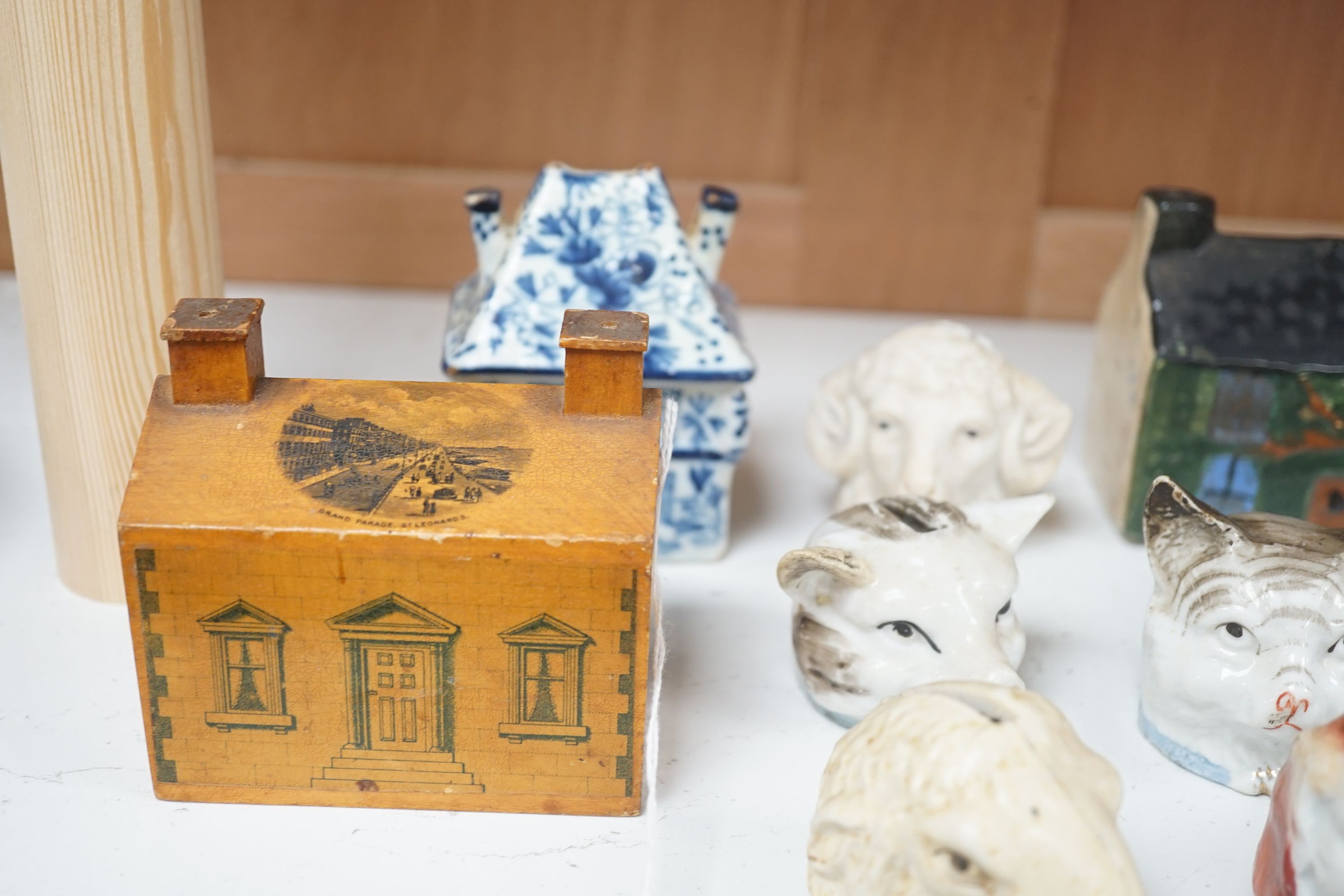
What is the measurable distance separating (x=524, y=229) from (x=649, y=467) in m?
0.40

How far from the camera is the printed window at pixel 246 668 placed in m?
1.00

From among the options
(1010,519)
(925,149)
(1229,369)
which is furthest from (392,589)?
(925,149)

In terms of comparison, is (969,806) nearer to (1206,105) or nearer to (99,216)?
(99,216)

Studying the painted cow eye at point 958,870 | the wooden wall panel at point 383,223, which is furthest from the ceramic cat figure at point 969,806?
Answer: the wooden wall panel at point 383,223

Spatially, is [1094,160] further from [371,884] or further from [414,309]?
[371,884]

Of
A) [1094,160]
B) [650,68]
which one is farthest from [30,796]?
[1094,160]

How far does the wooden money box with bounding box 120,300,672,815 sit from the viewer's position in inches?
38.6

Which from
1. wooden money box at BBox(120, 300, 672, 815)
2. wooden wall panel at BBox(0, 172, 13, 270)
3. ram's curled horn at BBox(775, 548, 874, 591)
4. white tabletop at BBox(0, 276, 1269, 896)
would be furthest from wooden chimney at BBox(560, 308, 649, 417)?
wooden wall panel at BBox(0, 172, 13, 270)

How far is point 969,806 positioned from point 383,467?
1.60 ft

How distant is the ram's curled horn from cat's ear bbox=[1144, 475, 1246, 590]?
227mm

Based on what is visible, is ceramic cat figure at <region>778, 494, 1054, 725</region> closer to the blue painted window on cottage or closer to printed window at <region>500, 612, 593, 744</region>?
printed window at <region>500, 612, 593, 744</region>

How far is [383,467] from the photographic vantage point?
3.43ft

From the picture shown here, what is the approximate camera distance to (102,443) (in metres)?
1.27

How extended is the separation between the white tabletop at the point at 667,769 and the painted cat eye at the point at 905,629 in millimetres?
116
